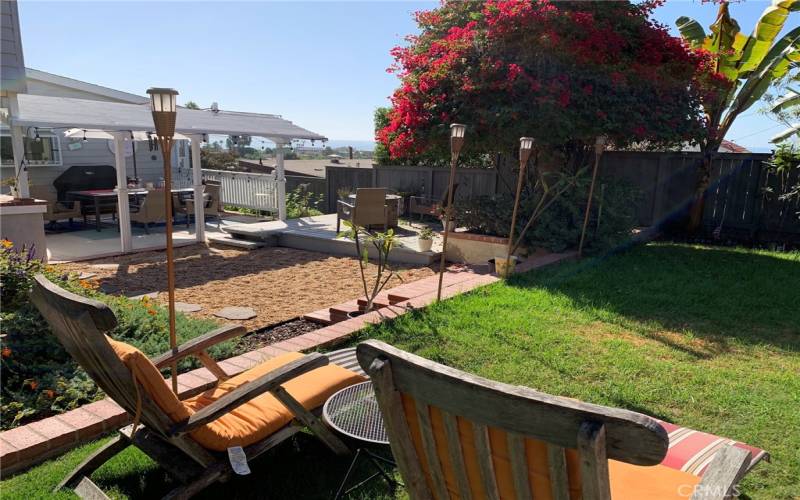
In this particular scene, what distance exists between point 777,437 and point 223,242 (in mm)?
9843

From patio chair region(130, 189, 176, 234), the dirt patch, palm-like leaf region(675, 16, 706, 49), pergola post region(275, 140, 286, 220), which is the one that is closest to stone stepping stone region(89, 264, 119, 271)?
the dirt patch

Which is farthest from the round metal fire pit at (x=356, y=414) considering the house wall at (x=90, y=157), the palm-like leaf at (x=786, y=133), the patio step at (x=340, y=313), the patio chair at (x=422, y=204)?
the palm-like leaf at (x=786, y=133)

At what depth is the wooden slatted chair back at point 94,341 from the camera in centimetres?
215

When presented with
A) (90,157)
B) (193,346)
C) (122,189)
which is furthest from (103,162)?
(193,346)

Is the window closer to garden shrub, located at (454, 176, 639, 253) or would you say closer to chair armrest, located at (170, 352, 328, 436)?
garden shrub, located at (454, 176, 639, 253)

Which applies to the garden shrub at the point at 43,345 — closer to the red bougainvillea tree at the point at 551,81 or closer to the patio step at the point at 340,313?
the patio step at the point at 340,313

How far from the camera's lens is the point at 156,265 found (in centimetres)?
888

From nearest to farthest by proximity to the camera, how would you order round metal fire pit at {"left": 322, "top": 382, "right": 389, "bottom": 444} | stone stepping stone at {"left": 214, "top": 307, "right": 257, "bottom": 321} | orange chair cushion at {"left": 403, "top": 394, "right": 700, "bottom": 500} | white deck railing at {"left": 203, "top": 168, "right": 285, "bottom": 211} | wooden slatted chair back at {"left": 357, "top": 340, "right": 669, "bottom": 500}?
1. wooden slatted chair back at {"left": 357, "top": 340, "right": 669, "bottom": 500}
2. orange chair cushion at {"left": 403, "top": 394, "right": 700, "bottom": 500}
3. round metal fire pit at {"left": 322, "top": 382, "right": 389, "bottom": 444}
4. stone stepping stone at {"left": 214, "top": 307, "right": 257, "bottom": 321}
5. white deck railing at {"left": 203, "top": 168, "right": 285, "bottom": 211}

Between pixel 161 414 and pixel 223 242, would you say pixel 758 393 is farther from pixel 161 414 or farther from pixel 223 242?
pixel 223 242

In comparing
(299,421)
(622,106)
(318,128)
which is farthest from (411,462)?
(318,128)

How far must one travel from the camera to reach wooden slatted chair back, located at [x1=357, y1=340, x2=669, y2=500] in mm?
1203

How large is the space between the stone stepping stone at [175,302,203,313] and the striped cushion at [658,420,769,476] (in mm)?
5236

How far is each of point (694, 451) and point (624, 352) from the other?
2.02 m

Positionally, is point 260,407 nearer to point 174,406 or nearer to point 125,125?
point 174,406
